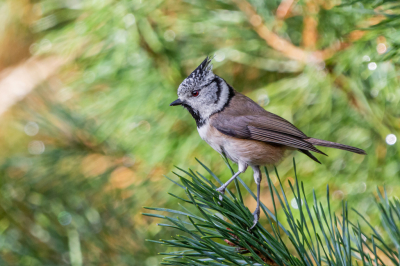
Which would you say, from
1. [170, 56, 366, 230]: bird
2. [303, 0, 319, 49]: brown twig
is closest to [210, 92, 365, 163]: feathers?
[170, 56, 366, 230]: bird

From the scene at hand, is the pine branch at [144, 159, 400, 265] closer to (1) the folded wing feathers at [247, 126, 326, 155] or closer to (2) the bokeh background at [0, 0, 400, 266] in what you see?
(1) the folded wing feathers at [247, 126, 326, 155]

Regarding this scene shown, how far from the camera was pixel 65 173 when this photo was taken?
4.75 feet

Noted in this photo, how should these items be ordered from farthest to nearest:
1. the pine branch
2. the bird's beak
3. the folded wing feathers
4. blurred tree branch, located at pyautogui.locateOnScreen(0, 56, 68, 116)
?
blurred tree branch, located at pyautogui.locateOnScreen(0, 56, 68, 116) < the bird's beak < the folded wing feathers < the pine branch

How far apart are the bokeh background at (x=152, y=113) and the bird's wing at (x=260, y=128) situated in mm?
92

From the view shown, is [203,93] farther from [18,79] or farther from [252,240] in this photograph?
[18,79]

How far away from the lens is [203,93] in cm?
142

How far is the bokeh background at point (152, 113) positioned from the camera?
4.06 ft

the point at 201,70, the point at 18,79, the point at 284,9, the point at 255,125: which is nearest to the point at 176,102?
the point at 201,70

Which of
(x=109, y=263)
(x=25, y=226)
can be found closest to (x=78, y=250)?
(x=109, y=263)

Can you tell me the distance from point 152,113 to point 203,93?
22 centimetres

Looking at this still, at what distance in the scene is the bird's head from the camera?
1312 mm

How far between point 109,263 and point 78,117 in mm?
575

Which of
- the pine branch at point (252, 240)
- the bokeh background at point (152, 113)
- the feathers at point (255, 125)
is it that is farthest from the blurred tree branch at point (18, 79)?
the pine branch at point (252, 240)

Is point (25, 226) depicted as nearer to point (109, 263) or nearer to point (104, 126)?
point (109, 263)
